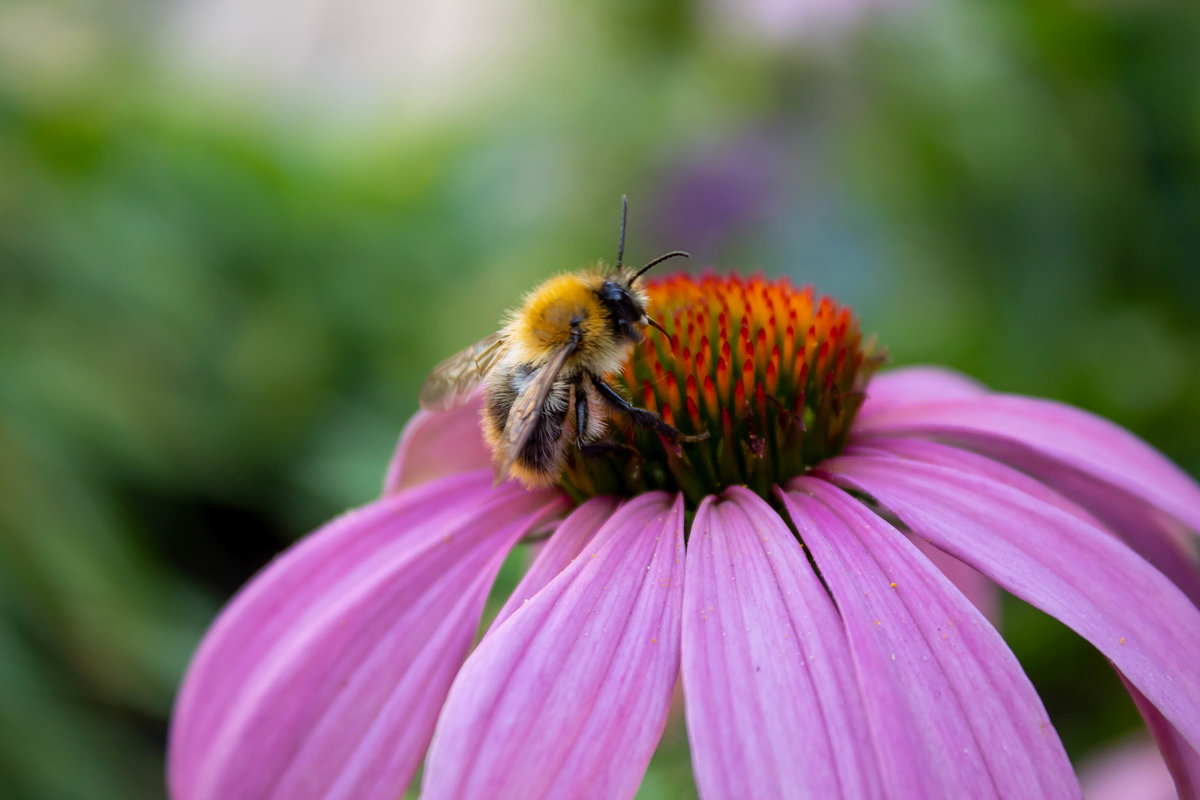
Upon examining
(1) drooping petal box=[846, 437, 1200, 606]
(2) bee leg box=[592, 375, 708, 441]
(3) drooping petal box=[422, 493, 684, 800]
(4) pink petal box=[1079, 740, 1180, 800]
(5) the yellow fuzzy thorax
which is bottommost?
(4) pink petal box=[1079, 740, 1180, 800]

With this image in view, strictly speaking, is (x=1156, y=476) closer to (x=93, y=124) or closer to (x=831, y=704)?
(x=831, y=704)

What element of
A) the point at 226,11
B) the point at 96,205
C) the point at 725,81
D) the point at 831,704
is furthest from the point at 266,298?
the point at 226,11

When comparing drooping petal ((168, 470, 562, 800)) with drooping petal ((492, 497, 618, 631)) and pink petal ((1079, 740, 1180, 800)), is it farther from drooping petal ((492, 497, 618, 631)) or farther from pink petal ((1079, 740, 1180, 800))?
pink petal ((1079, 740, 1180, 800))

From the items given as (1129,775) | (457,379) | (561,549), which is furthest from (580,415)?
(1129,775)

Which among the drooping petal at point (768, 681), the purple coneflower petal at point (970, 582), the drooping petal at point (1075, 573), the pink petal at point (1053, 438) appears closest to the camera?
the drooping petal at point (768, 681)

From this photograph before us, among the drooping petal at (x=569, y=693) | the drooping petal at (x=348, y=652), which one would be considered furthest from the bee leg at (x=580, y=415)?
the drooping petal at (x=569, y=693)

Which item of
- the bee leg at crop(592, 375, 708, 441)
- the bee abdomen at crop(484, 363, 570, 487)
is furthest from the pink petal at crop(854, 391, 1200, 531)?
the bee abdomen at crop(484, 363, 570, 487)

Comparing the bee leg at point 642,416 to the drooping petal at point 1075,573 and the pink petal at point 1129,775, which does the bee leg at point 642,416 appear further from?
the pink petal at point 1129,775
